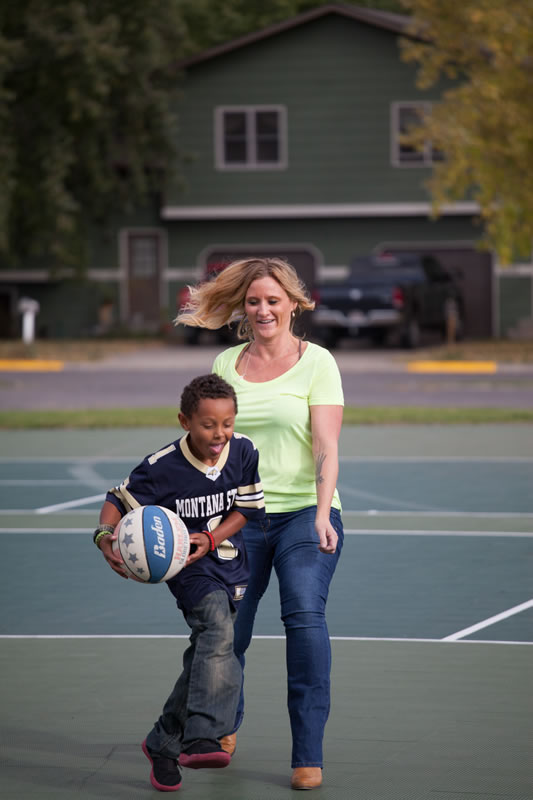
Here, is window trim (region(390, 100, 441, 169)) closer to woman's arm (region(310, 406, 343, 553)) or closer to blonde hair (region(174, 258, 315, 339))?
blonde hair (region(174, 258, 315, 339))

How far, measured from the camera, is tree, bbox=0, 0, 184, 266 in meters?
35.7

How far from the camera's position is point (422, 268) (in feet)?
114

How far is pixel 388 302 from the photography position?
3250 cm

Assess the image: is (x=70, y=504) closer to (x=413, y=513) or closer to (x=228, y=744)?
(x=413, y=513)

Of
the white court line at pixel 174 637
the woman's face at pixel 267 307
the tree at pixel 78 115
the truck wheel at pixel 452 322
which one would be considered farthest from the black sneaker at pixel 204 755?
the tree at pixel 78 115

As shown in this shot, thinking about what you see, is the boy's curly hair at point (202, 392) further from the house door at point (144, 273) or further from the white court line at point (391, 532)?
the house door at point (144, 273)

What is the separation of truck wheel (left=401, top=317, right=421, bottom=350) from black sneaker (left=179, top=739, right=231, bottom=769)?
93.4 ft

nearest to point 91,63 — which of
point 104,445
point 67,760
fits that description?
point 104,445

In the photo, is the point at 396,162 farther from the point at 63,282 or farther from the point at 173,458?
the point at 173,458

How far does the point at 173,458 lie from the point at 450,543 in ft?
20.7

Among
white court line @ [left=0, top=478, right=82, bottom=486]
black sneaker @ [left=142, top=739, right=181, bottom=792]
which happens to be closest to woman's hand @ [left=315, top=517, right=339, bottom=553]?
black sneaker @ [left=142, top=739, right=181, bottom=792]

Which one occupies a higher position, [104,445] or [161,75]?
[161,75]

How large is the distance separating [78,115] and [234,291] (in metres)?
30.7

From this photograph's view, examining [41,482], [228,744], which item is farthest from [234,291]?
[41,482]
